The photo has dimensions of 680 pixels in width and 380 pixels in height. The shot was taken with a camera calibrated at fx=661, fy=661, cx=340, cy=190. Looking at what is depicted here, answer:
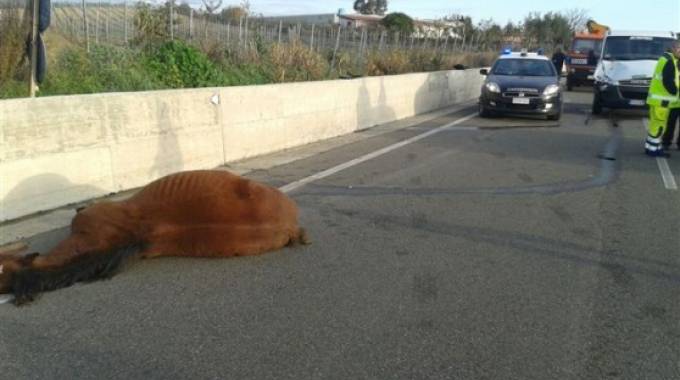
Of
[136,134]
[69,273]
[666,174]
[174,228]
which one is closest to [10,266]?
[69,273]

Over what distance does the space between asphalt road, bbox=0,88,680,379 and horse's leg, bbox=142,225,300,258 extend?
11 cm

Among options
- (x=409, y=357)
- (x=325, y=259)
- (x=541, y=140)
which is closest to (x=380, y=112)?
(x=541, y=140)

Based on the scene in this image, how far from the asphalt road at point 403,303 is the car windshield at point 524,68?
10127 mm

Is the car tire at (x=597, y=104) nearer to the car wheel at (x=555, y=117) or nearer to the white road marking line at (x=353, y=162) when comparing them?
the car wheel at (x=555, y=117)

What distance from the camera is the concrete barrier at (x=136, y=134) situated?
6.32 meters

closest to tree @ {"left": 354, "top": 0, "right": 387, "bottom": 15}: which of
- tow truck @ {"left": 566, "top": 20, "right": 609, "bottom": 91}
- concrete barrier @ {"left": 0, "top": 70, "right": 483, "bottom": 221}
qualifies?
tow truck @ {"left": 566, "top": 20, "right": 609, "bottom": 91}

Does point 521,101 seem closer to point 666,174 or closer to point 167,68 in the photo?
point 666,174

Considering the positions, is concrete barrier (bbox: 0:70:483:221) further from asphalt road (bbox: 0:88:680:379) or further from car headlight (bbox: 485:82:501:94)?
car headlight (bbox: 485:82:501:94)

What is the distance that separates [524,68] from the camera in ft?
58.3

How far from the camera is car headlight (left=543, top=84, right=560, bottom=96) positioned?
52.8 ft

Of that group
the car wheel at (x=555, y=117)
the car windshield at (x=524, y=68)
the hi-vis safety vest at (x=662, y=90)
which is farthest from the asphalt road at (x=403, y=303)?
the car windshield at (x=524, y=68)

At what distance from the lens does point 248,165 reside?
9.60 m

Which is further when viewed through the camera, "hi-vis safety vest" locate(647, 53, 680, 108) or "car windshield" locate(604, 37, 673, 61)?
"car windshield" locate(604, 37, 673, 61)

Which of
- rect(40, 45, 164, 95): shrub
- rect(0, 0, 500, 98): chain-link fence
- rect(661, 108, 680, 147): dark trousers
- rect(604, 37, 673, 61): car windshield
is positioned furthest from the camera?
rect(604, 37, 673, 61): car windshield
